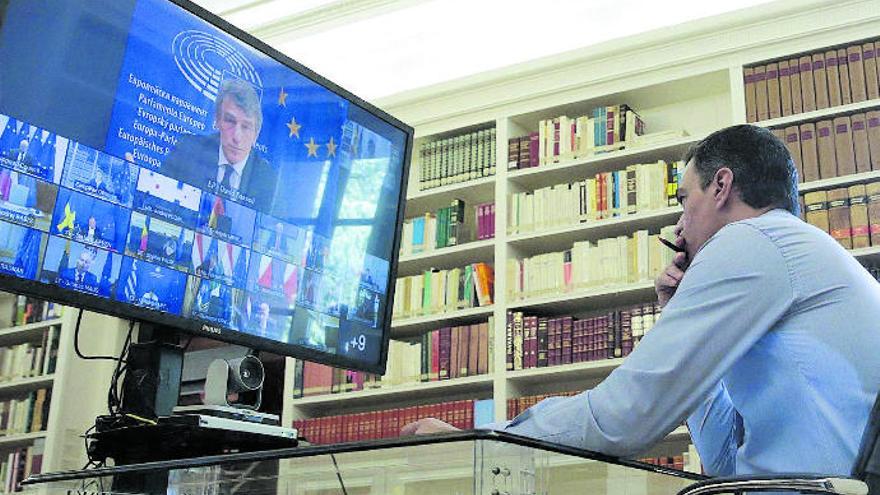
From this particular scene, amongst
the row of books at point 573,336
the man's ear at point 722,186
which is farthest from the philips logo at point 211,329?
the row of books at point 573,336

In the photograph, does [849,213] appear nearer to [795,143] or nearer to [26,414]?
[795,143]

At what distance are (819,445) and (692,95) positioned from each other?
3605mm

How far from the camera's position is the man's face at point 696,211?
173 cm

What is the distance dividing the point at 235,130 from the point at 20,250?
1.50 feet

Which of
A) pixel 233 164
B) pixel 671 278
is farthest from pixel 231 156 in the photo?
pixel 671 278

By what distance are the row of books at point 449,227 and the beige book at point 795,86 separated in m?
1.33

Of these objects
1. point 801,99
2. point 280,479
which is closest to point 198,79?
point 280,479

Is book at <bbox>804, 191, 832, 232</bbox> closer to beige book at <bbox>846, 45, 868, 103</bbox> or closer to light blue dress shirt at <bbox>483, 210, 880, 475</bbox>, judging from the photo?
beige book at <bbox>846, 45, 868, 103</bbox>

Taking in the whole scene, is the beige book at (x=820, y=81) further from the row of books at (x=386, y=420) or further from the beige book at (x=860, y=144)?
the row of books at (x=386, y=420)

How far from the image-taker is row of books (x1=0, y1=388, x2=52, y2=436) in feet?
19.1

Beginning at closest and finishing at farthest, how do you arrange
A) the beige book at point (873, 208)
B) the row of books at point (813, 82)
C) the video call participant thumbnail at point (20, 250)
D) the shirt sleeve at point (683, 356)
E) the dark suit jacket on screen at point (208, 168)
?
the shirt sleeve at point (683, 356) → the video call participant thumbnail at point (20, 250) → the dark suit jacket on screen at point (208, 168) → the beige book at point (873, 208) → the row of books at point (813, 82)

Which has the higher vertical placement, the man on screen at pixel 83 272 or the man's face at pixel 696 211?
the man's face at pixel 696 211

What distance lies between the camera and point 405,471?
3.41 feet

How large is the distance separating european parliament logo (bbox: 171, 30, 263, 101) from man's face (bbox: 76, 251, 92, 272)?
0.36 metres
